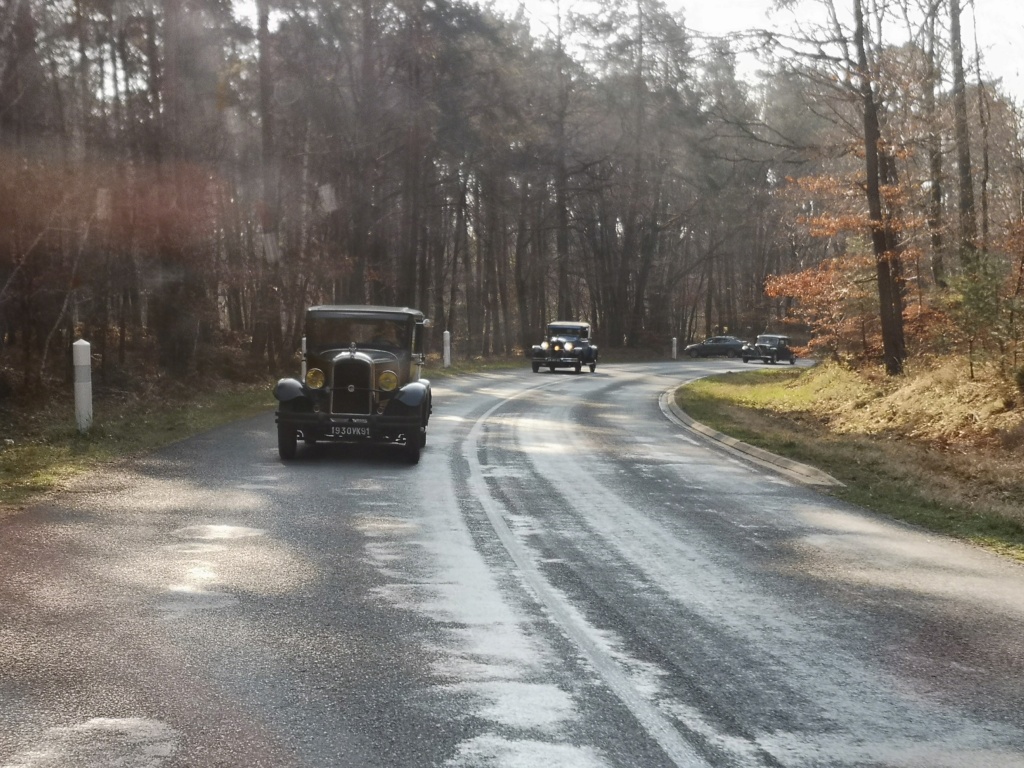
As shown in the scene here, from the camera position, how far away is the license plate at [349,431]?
47.7ft

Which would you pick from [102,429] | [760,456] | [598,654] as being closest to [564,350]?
[760,456]

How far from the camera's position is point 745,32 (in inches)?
867

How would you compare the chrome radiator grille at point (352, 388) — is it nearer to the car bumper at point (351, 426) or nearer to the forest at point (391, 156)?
the car bumper at point (351, 426)

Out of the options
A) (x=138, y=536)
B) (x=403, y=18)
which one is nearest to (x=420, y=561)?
(x=138, y=536)

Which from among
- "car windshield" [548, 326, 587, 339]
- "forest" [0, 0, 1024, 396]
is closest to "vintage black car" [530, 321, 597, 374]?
"car windshield" [548, 326, 587, 339]

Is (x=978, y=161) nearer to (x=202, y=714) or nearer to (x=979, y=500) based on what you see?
(x=979, y=500)

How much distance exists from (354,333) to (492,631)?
9.88m

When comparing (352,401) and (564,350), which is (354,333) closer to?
(352,401)

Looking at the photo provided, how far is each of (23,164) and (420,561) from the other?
1613 cm

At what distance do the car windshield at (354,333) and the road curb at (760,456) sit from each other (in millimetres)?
5370

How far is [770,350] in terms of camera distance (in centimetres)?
6019

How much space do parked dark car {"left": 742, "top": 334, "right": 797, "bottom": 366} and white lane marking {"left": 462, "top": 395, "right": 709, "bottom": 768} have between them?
51209mm

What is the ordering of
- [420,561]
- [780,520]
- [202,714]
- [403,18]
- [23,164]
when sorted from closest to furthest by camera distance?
[202,714], [420,561], [780,520], [23,164], [403,18]

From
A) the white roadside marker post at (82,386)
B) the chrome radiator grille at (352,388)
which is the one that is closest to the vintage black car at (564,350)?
the white roadside marker post at (82,386)
